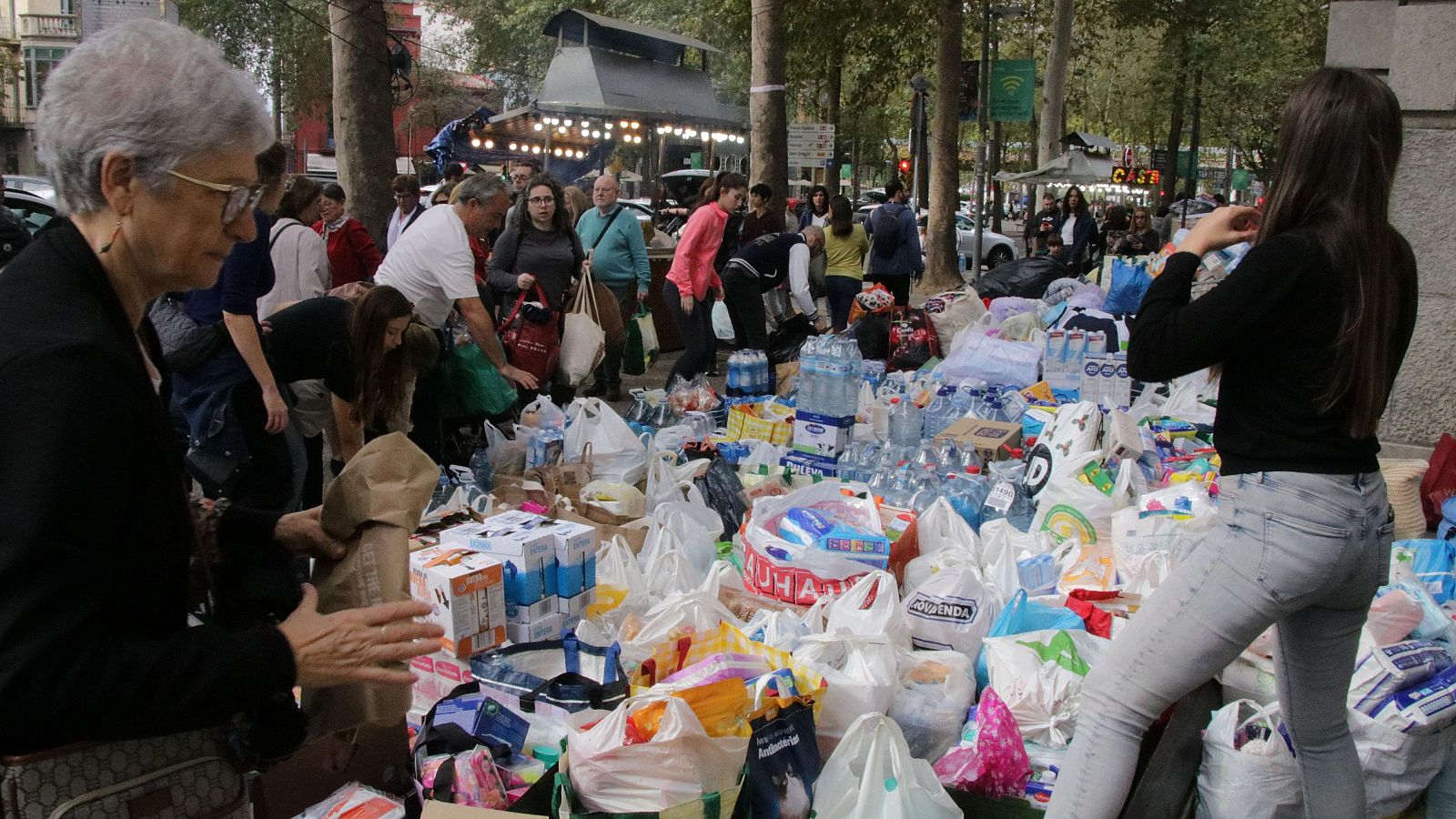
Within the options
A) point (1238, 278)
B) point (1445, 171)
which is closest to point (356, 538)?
point (1238, 278)

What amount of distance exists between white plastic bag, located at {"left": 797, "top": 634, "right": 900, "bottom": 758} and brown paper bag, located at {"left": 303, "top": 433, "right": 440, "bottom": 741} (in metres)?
1.49

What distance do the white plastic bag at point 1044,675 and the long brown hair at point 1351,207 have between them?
1299mm

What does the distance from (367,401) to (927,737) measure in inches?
106

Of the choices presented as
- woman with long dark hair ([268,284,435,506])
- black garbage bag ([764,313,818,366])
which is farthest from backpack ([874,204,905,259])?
woman with long dark hair ([268,284,435,506])

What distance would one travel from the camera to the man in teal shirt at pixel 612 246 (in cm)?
888

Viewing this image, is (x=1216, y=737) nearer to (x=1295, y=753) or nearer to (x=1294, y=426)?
(x=1295, y=753)

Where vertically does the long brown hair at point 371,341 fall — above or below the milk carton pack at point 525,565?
above

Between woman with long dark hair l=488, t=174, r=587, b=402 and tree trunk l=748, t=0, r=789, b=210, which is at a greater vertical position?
tree trunk l=748, t=0, r=789, b=210

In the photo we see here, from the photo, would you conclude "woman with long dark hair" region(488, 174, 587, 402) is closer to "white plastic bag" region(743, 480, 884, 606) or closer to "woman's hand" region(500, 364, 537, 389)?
"woman's hand" region(500, 364, 537, 389)

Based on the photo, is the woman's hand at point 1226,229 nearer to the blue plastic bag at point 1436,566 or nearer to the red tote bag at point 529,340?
the blue plastic bag at point 1436,566

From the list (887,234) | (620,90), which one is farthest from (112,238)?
(620,90)

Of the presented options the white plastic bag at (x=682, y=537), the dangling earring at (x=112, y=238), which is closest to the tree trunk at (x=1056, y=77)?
the white plastic bag at (x=682, y=537)

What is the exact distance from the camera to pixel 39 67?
47125 mm

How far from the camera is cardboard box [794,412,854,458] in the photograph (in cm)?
615
